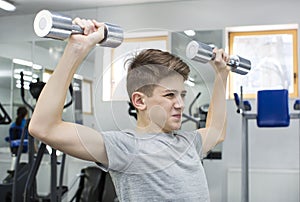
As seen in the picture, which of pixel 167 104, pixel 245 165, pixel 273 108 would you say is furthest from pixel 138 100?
Answer: pixel 245 165

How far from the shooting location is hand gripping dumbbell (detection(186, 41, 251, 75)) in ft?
3.26

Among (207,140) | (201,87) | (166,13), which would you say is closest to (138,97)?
(201,87)

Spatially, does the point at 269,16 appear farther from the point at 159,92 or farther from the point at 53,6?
the point at 159,92

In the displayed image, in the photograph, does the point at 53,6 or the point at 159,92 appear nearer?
the point at 159,92

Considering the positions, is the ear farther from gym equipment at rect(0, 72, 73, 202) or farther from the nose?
gym equipment at rect(0, 72, 73, 202)

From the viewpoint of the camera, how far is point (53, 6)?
5.44 metres

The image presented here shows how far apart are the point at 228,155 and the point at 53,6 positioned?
2.83 m

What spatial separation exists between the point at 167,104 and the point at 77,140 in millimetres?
212

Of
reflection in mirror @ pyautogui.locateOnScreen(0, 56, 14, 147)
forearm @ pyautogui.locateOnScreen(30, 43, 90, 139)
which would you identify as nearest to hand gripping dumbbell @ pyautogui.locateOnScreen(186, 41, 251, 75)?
forearm @ pyautogui.locateOnScreen(30, 43, 90, 139)

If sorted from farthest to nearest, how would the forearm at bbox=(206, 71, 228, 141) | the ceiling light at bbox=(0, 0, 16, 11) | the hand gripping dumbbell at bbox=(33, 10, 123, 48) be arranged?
1. the ceiling light at bbox=(0, 0, 16, 11)
2. the forearm at bbox=(206, 71, 228, 141)
3. the hand gripping dumbbell at bbox=(33, 10, 123, 48)

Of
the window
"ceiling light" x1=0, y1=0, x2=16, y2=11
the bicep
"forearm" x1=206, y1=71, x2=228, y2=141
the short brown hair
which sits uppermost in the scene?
"ceiling light" x1=0, y1=0, x2=16, y2=11

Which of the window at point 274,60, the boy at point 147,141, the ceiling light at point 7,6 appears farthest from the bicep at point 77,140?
the ceiling light at point 7,6

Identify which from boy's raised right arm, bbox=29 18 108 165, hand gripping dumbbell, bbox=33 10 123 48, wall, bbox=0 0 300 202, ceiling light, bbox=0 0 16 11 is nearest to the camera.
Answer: hand gripping dumbbell, bbox=33 10 123 48

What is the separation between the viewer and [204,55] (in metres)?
1.07
